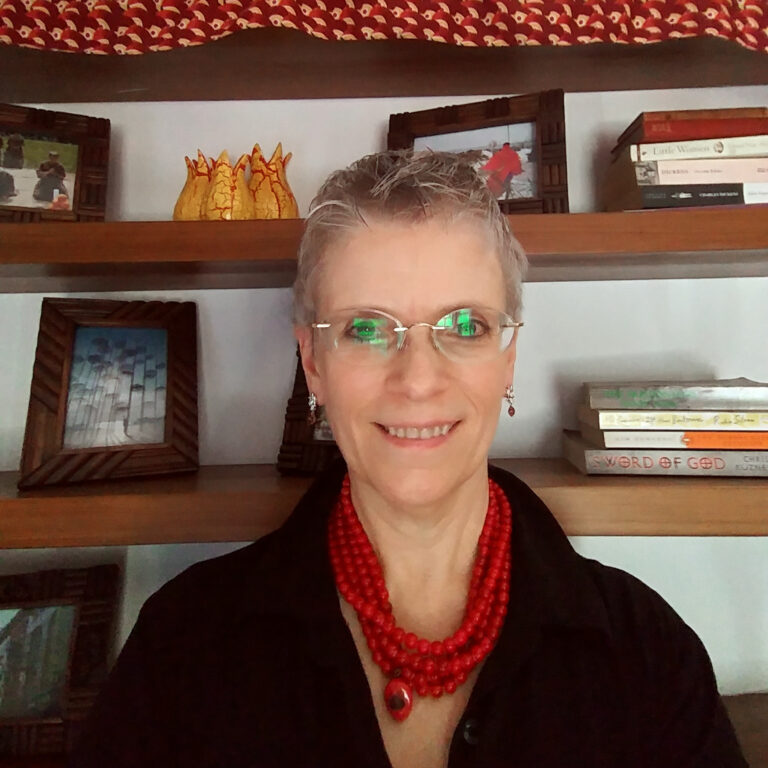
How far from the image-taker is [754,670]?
129cm

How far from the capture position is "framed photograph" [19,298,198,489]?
3.53ft

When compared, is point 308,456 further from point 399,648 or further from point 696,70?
point 696,70

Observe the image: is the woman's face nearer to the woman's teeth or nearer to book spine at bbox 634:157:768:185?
the woman's teeth

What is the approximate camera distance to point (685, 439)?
1028 mm

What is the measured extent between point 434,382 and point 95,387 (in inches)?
29.3

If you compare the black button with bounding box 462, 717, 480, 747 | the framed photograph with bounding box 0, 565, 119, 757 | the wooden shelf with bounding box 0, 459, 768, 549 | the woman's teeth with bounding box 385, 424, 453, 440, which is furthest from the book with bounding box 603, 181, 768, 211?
the framed photograph with bounding box 0, 565, 119, 757

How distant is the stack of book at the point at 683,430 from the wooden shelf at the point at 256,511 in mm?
30

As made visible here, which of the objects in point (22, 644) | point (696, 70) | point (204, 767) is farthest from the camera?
point (696, 70)

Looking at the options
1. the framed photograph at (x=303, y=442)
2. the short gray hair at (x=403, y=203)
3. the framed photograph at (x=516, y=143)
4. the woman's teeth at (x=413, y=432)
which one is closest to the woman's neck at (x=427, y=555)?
the woman's teeth at (x=413, y=432)

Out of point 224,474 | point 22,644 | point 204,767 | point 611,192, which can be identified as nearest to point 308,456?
point 224,474

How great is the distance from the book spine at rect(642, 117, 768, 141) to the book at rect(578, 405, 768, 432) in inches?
20.7

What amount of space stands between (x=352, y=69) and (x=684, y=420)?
102 cm

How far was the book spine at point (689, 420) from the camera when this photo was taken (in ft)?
3.35

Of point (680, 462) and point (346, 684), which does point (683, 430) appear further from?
point (346, 684)
